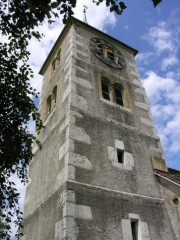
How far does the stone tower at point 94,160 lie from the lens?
291 inches

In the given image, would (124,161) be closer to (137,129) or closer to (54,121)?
(137,129)

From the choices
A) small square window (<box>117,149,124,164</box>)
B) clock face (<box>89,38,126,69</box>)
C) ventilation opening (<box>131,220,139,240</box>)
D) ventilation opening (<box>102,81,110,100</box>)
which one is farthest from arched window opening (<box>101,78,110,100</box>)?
ventilation opening (<box>131,220,139,240</box>)

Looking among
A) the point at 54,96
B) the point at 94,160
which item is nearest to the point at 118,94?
the point at 54,96

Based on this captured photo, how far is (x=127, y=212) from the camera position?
7902 millimetres

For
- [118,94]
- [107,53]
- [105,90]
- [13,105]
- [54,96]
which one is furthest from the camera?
[107,53]

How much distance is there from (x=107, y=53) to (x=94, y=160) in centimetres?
761

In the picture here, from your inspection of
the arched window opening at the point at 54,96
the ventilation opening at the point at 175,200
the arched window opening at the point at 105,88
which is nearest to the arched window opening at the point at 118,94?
the arched window opening at the point at 105,88

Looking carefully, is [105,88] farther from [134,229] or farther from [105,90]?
[134,229]

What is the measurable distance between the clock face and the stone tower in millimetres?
103

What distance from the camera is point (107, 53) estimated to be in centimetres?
1457

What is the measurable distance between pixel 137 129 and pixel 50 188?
4.17 metres

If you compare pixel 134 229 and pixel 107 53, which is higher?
pixel 107 53

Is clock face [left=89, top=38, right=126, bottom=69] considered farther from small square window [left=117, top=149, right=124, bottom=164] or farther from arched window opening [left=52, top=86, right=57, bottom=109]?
small square window [left=117, top=149, right=124, bottom=164]

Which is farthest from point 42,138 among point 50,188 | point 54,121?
point 50,188
